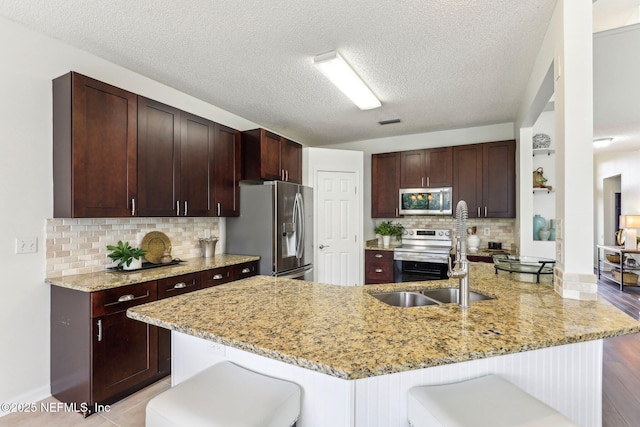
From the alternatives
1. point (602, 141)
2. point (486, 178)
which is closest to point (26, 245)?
point (486, 178)

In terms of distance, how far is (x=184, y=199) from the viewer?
2.97 metres

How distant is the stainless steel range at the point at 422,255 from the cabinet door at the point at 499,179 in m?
0.73

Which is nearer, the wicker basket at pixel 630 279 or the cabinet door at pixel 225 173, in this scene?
the cabinet door at pixel 225 173

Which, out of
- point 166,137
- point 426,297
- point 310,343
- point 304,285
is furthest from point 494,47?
point 166,137

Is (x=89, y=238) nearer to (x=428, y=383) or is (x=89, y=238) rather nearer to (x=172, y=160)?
(x=172, y=160)

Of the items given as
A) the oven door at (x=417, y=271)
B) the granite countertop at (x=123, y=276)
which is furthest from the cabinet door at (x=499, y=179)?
the granite countertop at (x=123, y=276)

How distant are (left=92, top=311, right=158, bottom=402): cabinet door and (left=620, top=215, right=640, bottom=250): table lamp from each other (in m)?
7.70

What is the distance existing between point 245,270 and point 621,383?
132 inches

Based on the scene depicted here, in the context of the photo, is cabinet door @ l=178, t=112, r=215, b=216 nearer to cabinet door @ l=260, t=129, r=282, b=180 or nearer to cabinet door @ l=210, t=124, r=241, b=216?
cabinet door @ l=210, t=124, r=241, b=216

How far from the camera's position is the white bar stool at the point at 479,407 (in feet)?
3.18

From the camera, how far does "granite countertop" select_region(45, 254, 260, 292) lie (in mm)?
2078

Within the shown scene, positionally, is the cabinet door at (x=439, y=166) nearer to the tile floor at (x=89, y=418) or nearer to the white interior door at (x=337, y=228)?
the white interior door at (x=337, y=228)

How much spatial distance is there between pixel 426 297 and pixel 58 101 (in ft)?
9.29

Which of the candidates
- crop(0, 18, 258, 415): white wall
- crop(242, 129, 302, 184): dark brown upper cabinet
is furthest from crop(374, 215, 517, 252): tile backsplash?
crop(0, 18, 258, 415): white wall
